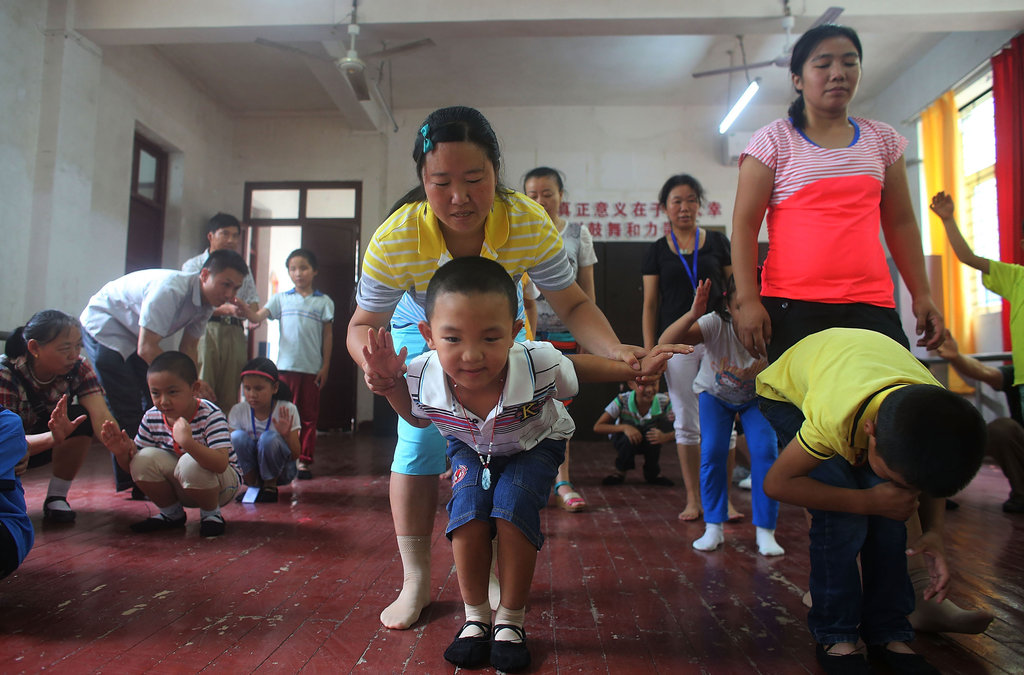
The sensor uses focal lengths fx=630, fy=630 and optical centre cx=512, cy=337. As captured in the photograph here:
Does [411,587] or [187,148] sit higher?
[187,148]

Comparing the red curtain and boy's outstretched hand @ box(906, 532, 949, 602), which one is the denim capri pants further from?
the red curtain

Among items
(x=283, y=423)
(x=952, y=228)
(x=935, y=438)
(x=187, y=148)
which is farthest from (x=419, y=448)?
(x=187, y=148)

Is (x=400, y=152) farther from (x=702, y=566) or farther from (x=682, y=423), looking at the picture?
(x=702, y=566)

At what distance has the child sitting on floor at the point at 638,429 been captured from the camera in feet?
11.9

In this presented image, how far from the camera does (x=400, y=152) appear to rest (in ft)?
22.9

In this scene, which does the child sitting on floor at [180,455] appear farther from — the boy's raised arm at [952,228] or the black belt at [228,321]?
the boy's raised arm at [952,228]

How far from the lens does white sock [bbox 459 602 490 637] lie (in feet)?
4.17

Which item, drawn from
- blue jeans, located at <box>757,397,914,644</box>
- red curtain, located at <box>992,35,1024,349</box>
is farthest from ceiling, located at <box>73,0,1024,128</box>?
blue jeans, located at <box>757,397,914,644</box>

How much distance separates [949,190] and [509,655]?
584cm

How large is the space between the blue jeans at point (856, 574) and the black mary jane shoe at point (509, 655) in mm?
558

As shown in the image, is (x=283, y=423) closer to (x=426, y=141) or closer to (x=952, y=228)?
(x=426, y=141)

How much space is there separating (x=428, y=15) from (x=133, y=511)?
148 inches

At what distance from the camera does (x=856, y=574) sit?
47.1 inches

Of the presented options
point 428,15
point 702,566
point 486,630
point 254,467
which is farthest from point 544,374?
point 428,15
